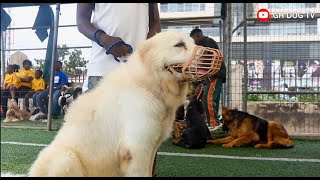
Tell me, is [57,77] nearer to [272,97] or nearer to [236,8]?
[236,8]

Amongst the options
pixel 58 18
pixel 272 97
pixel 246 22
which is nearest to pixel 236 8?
pixel 246 22

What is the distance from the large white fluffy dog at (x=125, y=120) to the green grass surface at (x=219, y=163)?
1811 millimetres

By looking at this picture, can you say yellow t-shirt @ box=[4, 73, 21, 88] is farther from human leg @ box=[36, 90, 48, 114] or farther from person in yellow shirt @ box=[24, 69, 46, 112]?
human leg @ box=[36, 90, 48, 114]

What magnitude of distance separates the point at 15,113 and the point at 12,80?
3.50 feet

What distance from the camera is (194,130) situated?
19.4 feet

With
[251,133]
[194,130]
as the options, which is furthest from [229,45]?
[194,130]

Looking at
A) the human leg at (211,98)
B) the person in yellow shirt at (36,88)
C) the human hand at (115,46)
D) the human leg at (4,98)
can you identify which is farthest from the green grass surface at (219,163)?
the human leg at (4,98)

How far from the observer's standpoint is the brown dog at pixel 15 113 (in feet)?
30.5

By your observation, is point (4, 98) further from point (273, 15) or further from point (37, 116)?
point (273, 15)

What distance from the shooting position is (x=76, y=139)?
7.48ft

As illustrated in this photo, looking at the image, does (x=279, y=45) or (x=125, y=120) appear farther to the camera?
(x=279, y=45)

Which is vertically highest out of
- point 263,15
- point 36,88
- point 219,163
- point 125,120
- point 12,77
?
point 263,15

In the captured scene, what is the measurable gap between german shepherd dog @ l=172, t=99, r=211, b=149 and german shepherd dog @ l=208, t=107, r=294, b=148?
0.46 meters

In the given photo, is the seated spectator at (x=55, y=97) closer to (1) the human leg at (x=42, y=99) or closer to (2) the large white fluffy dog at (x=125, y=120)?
(1) the human leg at (x=42, y=99)
